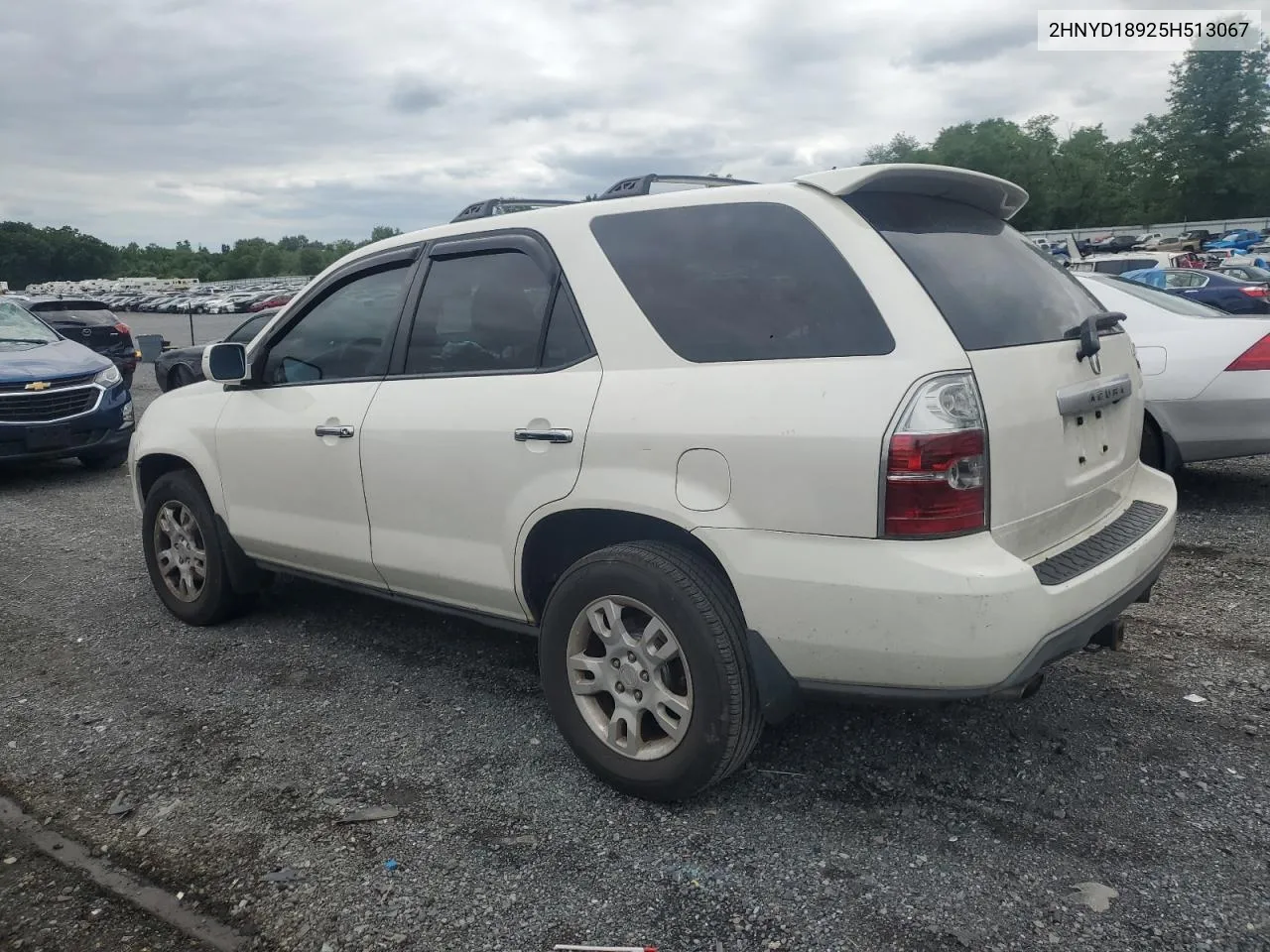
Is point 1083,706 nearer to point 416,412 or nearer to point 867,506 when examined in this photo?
point 867,506

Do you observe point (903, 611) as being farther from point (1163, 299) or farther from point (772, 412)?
point (1163, 299)

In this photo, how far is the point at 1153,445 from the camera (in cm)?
614

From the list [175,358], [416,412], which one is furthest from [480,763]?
[175,358]

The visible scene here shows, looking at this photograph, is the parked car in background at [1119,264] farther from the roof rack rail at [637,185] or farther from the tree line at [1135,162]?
the tree line at [1135,162]

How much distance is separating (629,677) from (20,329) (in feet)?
30.7

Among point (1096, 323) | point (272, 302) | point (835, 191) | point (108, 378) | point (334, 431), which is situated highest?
point (835, 191)

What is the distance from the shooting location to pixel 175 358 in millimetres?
15617

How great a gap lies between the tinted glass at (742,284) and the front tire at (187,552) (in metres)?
2.54

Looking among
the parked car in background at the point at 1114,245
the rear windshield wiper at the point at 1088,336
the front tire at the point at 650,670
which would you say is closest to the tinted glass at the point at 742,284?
the front tire at the point at 650,670

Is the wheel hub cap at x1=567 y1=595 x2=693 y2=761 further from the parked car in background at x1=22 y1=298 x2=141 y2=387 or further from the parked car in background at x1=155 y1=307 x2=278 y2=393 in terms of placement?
the parked car in background at x1=22 y1=298 x2=141 y2=387

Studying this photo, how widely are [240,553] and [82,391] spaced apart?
5496mm

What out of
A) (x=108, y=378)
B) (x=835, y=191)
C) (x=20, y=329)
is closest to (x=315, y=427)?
(x=835, y=191)

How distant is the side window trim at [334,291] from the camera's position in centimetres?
388

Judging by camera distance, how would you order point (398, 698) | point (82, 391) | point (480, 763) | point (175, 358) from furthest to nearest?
point (175, 358), point (82, 391), point (398, 698), point (480, 763)
